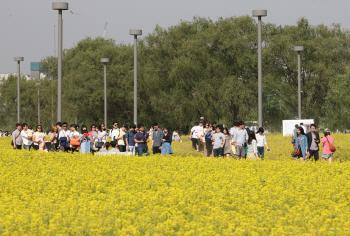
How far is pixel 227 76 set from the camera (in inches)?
2025

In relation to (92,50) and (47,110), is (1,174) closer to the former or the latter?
(92,50)

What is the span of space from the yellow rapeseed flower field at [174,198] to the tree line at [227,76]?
35.1 metres

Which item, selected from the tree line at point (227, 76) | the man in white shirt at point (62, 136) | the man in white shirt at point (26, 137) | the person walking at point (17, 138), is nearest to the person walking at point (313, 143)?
the man in white shirt at point (62, 136)

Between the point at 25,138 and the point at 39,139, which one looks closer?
the point at 39,139

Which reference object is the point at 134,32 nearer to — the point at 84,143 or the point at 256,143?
the point at 84,143

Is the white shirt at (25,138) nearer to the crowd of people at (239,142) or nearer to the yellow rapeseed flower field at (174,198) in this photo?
the yellow rapeseed flower field at (174,198)

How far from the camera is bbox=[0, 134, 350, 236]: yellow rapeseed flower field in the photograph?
24.6ft

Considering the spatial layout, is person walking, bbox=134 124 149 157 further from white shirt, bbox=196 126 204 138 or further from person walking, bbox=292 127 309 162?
white shirt, bbox=196 126 204 138

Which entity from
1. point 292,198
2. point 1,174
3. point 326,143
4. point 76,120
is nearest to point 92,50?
point 76,120

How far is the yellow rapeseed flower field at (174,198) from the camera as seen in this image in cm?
748

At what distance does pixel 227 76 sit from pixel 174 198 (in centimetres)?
4253

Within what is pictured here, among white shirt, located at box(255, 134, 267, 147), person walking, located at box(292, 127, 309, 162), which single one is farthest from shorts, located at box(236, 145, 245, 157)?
person walking, located at box(292, 127, 309, 162)

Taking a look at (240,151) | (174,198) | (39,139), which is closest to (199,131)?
(39,139)

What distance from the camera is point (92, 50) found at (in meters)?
63.0
